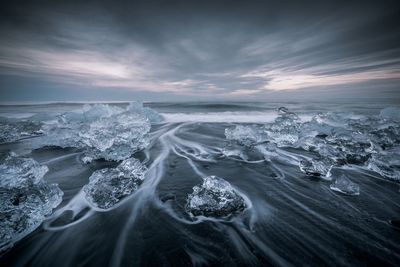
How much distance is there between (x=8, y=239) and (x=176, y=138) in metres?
5.49

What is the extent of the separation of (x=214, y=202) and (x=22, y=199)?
8.67ft

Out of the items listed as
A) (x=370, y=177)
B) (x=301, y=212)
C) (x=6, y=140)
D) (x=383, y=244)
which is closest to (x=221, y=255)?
(x=301, y=212)

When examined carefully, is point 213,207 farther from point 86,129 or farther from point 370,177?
point 86,129

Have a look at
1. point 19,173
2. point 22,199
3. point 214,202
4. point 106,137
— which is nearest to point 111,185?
point 22,199

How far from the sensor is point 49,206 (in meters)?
2.53

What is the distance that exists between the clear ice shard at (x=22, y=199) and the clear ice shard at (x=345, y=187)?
444 cm

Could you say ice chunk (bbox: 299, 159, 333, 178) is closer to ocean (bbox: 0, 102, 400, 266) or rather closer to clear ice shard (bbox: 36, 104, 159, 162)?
ocean (bbox: 0, 102, 400, 266)

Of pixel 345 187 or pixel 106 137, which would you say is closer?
pixel 345 187

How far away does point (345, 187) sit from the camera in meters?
3.03

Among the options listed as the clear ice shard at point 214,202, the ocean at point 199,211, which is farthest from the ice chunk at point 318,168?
the clear ice shard at point 214,202

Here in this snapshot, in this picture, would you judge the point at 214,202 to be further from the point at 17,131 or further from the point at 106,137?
the point at 17,131

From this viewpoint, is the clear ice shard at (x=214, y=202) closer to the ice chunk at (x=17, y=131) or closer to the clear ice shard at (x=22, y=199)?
the clear ice shard at (x=22, y=199)

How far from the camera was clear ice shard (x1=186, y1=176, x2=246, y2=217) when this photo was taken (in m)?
2.43

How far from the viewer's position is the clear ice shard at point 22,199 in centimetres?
204
